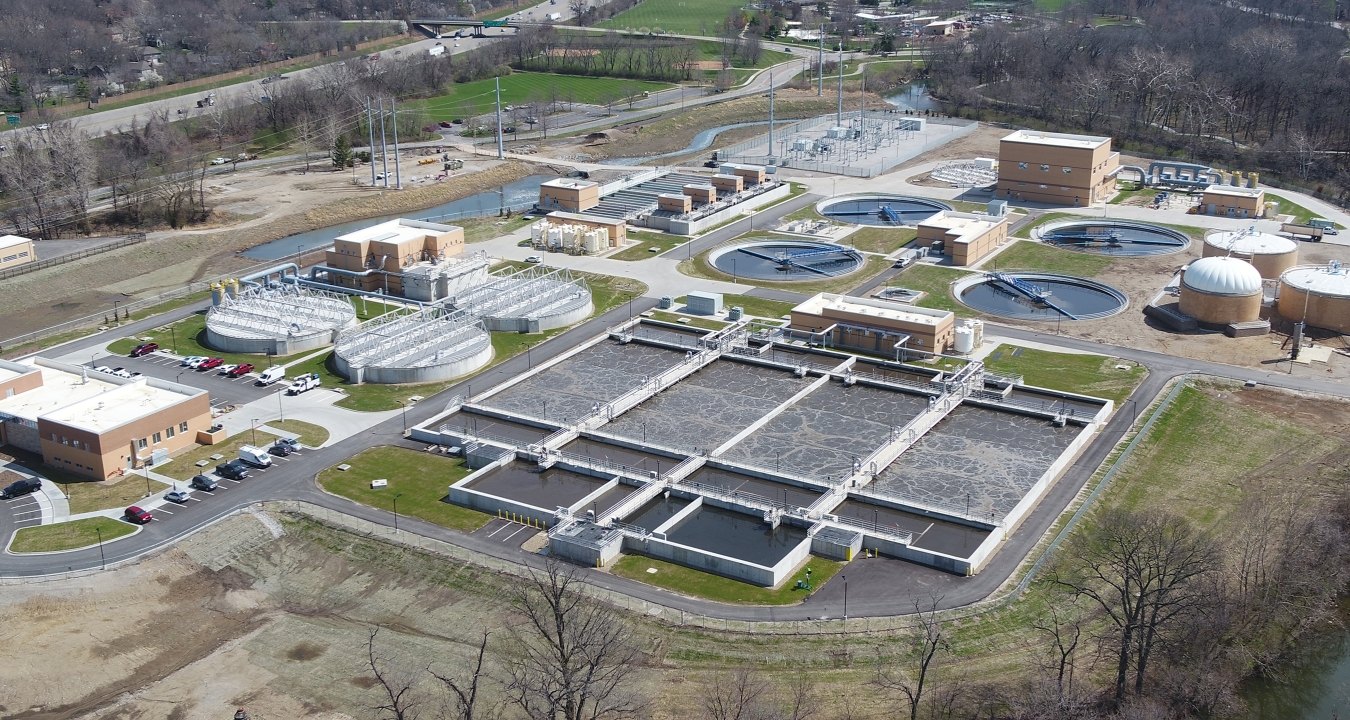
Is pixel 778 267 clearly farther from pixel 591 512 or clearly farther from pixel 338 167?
pixel 338 167

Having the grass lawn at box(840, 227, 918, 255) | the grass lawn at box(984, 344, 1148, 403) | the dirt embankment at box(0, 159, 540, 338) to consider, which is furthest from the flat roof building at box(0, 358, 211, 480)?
the grass lawn at box(840, 227, 918, 255)

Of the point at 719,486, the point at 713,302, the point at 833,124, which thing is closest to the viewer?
the point at 719,486

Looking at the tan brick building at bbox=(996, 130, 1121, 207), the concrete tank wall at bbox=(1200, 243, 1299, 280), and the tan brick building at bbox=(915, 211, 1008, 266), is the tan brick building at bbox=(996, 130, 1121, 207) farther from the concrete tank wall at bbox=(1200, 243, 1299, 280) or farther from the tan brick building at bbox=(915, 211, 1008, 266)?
the concrete tank wall at bbox=(1200, 243, 1299, 280)

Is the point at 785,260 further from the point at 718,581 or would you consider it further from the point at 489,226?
the point at 718,581

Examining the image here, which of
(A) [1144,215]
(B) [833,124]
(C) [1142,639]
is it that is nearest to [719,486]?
(C) [1142,639]

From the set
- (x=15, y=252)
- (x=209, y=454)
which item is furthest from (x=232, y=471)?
(x=15, y=252)

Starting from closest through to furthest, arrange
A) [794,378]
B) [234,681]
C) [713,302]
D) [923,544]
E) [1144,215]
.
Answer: [234,681], [923,544], [794,378], [713,302], [1144,215]

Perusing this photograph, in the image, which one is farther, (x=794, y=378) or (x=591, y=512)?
(x=794, y=378)
